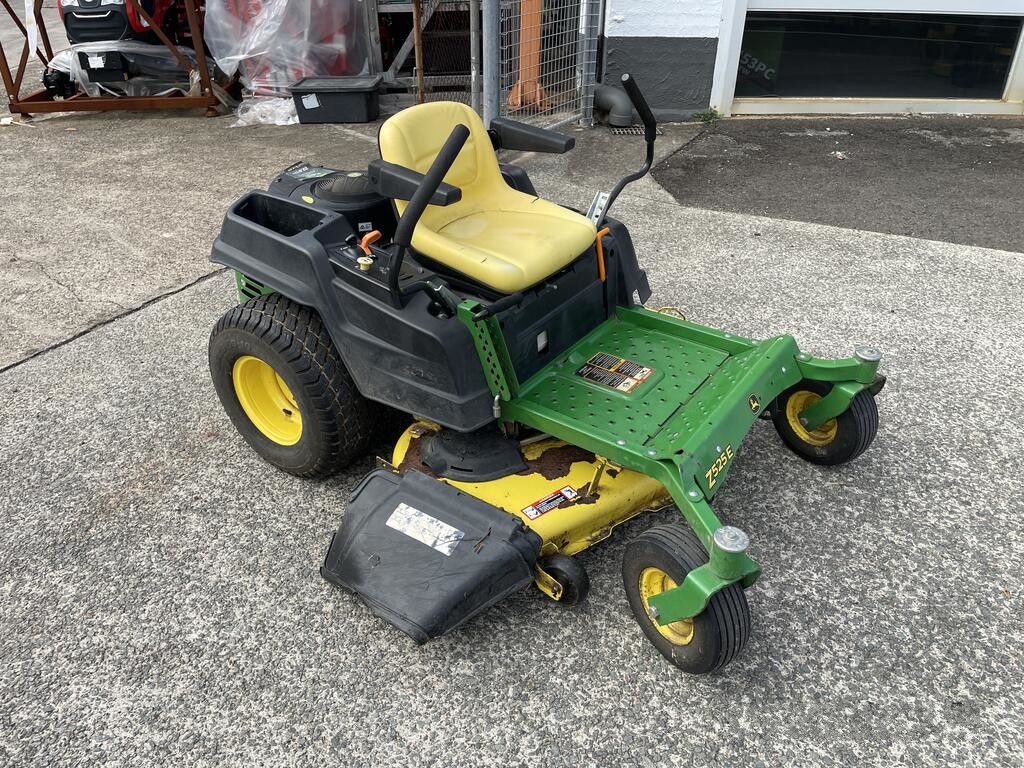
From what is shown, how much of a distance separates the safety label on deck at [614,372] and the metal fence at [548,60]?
3417mm

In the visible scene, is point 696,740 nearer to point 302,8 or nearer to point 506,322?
point 506,322

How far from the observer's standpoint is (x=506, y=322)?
2381 millimetres

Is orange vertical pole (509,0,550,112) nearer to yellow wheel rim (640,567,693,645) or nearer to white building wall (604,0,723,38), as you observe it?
white building wall (604,0,723,38)

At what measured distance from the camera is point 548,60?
6.00 meters

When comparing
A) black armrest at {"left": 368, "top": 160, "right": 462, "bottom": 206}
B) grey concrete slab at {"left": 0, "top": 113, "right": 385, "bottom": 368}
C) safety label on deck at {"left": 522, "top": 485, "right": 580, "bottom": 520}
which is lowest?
grey concrete slab at {"left": 0, "top": 113, "right": 385, "bottom": 368}

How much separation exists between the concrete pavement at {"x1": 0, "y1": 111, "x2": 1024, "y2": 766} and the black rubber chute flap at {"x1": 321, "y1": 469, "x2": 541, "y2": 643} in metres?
0.18

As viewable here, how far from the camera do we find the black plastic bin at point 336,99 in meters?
6.45

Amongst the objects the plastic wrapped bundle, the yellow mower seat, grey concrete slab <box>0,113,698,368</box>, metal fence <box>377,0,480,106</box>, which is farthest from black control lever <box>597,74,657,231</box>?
the plastic wrapped bundle

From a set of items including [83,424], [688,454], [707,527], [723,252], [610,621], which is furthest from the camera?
[723,252]

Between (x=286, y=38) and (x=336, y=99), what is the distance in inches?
30.5

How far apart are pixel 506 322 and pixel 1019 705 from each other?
1.66m

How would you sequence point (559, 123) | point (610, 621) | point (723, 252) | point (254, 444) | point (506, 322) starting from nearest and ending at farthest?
point (610, 621)
point (506, 322)
point (254, 444)
point (723, 252)
point (559, 123)

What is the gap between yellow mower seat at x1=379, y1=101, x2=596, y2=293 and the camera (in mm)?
2387

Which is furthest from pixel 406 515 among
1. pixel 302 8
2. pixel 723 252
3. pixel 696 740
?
pixel 302 8
